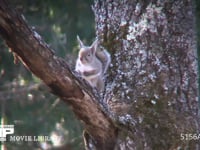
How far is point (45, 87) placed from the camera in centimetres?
870

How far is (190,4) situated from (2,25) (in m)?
1.37

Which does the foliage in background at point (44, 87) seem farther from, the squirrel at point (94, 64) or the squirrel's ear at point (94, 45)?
the squirrel's ear at point (94, 45)

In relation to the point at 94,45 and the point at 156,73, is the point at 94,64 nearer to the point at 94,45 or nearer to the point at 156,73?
the point at 94,45

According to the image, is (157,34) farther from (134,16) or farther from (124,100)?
(124,100)

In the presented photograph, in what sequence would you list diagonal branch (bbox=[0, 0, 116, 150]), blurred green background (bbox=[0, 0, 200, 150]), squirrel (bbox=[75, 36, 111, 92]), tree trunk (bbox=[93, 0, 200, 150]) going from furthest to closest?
blurred green background (bbox=[0, 0, 200, 150]) → squirrel (bbox=[75, 36, 111, 92]) → tree trunk (bbox=[93, 0, 200, 150]) → diagonal branch (bbox=[0, 0, 116, 150])

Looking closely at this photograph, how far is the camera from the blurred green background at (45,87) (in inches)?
330

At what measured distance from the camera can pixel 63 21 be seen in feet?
28.7

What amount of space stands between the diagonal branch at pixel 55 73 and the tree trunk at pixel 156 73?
0.24 metres

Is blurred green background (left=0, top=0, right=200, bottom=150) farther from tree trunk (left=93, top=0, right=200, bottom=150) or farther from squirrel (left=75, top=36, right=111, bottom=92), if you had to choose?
tree trunk (left=93, top=0, right=200, bottom=150)

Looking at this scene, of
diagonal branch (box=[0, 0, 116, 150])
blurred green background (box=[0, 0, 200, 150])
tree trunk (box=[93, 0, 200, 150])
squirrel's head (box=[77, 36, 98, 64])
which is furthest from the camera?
blurred green background (box=[0, 0, 200, 150])

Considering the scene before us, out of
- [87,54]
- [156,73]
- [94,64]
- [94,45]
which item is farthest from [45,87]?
[156,73]

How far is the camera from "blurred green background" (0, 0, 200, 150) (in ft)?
27.5

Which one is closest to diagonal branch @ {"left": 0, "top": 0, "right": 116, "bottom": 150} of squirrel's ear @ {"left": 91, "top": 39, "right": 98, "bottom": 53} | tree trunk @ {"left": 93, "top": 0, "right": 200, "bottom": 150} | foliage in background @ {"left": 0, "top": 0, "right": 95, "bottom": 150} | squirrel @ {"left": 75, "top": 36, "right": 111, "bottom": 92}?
tree trunk @ {"left": 93, "top": 0, "right": 200, "bottom": 150}

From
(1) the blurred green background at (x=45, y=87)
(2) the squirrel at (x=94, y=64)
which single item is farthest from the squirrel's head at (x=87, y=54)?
(1) the blurred green background at (x=45, y=87)
